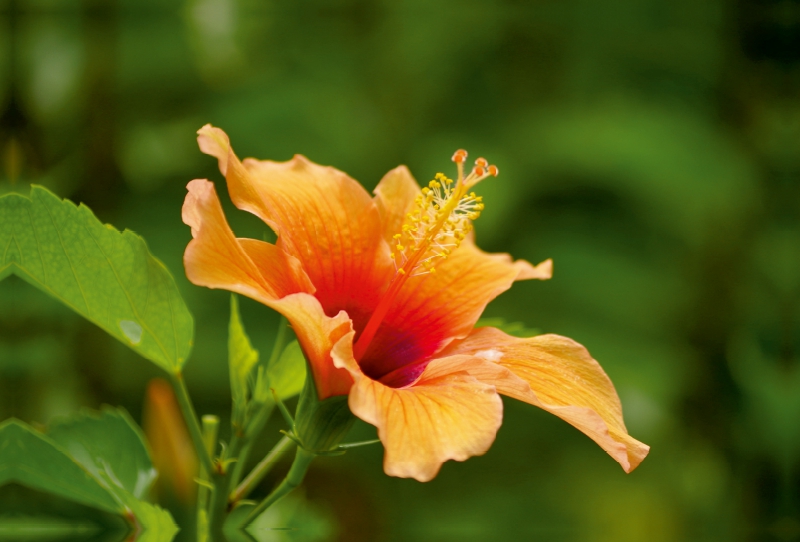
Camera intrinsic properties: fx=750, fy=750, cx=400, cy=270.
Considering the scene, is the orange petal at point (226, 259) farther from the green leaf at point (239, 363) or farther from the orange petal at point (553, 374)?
the orange petal at point (553, 374)

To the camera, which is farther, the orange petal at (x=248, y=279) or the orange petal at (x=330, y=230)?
the orange petal at (x=330, y=230)

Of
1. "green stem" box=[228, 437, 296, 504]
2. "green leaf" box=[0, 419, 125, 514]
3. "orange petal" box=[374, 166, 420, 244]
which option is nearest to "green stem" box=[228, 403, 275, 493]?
"green stem" box=[228, 437, 296, 504]

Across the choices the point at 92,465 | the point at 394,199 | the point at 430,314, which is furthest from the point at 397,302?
the point at 92,465

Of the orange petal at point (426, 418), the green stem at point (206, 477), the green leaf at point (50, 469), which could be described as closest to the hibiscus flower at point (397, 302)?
the orange petal at point (426, 418)

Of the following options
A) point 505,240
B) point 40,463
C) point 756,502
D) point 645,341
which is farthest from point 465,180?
point 756,502

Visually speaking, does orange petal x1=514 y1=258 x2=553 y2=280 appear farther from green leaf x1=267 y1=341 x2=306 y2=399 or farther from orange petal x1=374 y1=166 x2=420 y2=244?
green leaf x1=267 y1=341 x2=306 y2=399

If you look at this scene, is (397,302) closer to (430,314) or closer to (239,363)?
(430,314)
